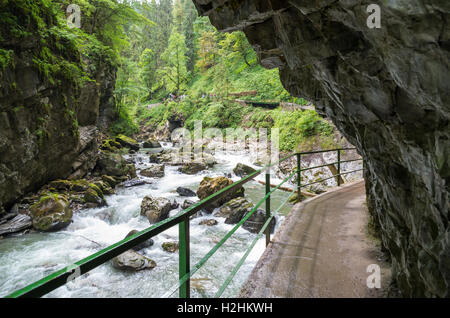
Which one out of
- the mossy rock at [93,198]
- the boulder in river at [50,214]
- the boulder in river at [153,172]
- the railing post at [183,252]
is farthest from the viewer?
the boulder in river at [153,172]

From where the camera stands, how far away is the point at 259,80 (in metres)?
30.9

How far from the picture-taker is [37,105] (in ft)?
31.9

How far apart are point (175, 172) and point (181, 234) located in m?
15.2

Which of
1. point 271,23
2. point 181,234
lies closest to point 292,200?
point 271,23

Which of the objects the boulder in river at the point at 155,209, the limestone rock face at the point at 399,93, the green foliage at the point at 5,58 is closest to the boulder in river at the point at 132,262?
the boulder in river at the point at 155,209

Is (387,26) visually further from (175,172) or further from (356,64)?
(175,172)

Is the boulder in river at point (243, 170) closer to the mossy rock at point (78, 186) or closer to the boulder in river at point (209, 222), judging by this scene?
the boulder in river at point (209, 222)

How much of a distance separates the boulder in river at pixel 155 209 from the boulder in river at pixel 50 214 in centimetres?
251

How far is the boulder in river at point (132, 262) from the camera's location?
20.0 feet

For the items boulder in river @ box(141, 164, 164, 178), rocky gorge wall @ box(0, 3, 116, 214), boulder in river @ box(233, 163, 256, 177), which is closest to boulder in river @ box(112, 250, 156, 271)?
rocky gorge wall @ box(0, 3, 116, 214)

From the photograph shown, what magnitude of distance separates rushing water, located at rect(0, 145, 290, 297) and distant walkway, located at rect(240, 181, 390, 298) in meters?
2.09

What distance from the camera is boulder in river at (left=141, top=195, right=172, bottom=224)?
8.93 metres

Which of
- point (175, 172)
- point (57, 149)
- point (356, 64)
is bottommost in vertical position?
point (175, 172)

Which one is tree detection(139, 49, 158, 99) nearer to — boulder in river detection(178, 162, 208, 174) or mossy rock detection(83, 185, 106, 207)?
boulder in river detection(178, 162, 208, 174)
